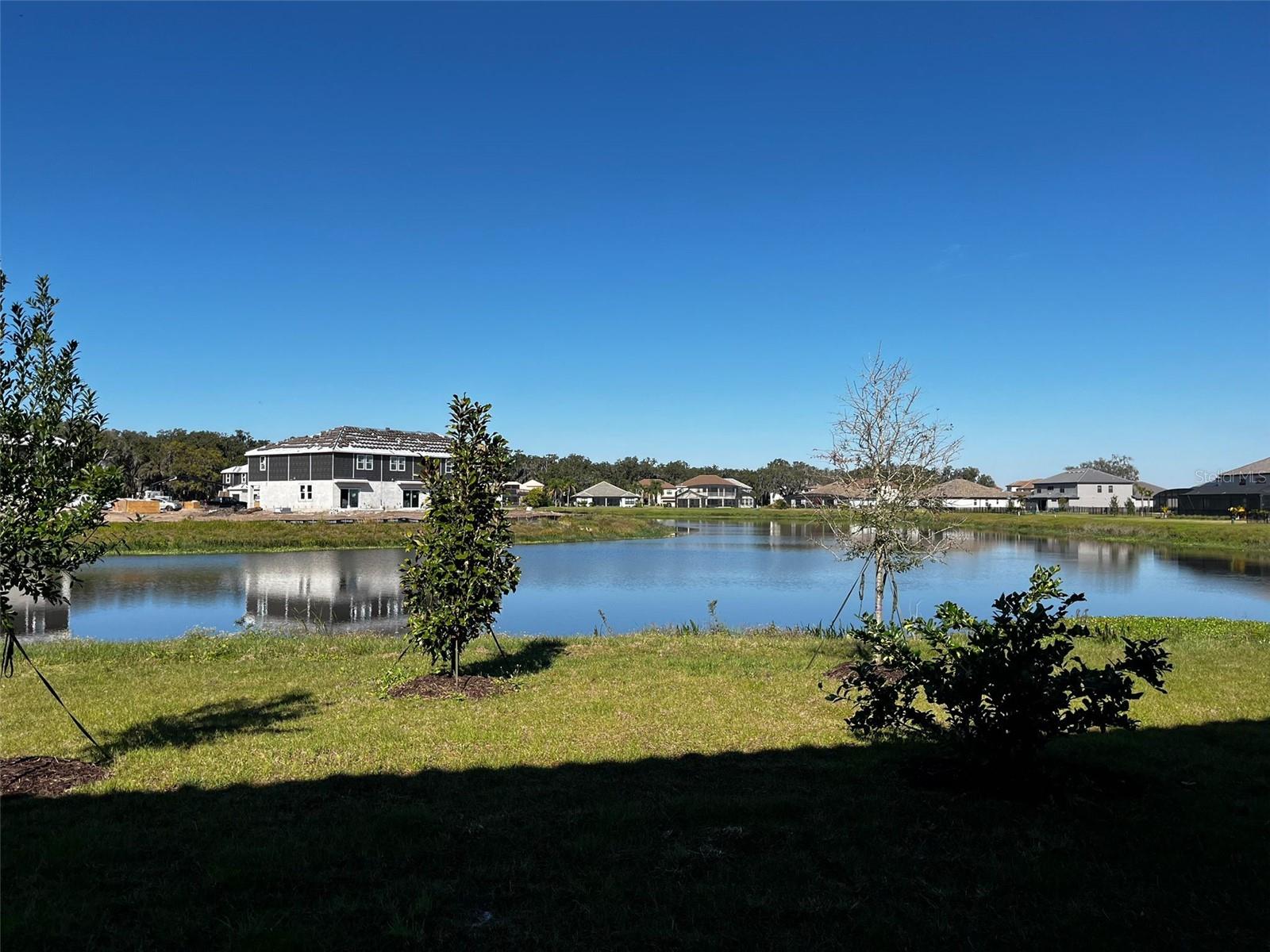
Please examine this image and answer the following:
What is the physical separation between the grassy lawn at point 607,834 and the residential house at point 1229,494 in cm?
9399

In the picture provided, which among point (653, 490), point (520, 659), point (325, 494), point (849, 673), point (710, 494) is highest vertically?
point (653, 490)

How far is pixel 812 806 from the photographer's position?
6410 mm

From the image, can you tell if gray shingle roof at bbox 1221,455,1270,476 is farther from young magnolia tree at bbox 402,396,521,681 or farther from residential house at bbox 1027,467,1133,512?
young magnolia tree at bbox 402,396,521,681

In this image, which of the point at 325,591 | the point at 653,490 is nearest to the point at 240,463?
the point at 653,490

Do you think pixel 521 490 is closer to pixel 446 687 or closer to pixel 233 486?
pixel 233 486

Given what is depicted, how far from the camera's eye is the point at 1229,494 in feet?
286

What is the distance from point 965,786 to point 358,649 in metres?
12.6

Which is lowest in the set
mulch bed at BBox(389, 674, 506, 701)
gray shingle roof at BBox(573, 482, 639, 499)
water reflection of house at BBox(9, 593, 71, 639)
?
water reflection of house at BBox(9, 593, 71, 639)

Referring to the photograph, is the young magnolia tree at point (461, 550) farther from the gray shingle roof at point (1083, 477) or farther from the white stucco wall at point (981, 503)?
the gray shingle roof at point (1083, 477)

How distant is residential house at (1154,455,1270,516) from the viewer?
83.4m

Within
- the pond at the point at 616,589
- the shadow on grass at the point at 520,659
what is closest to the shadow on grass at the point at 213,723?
the shadow on grass at the point at 520,659

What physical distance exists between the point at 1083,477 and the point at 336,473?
103m

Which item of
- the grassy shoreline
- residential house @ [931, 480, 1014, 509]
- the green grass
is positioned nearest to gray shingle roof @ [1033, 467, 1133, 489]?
residential house @ [931, 480, 1014, 509]

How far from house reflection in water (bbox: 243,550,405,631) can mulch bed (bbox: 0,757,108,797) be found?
13343 mm
